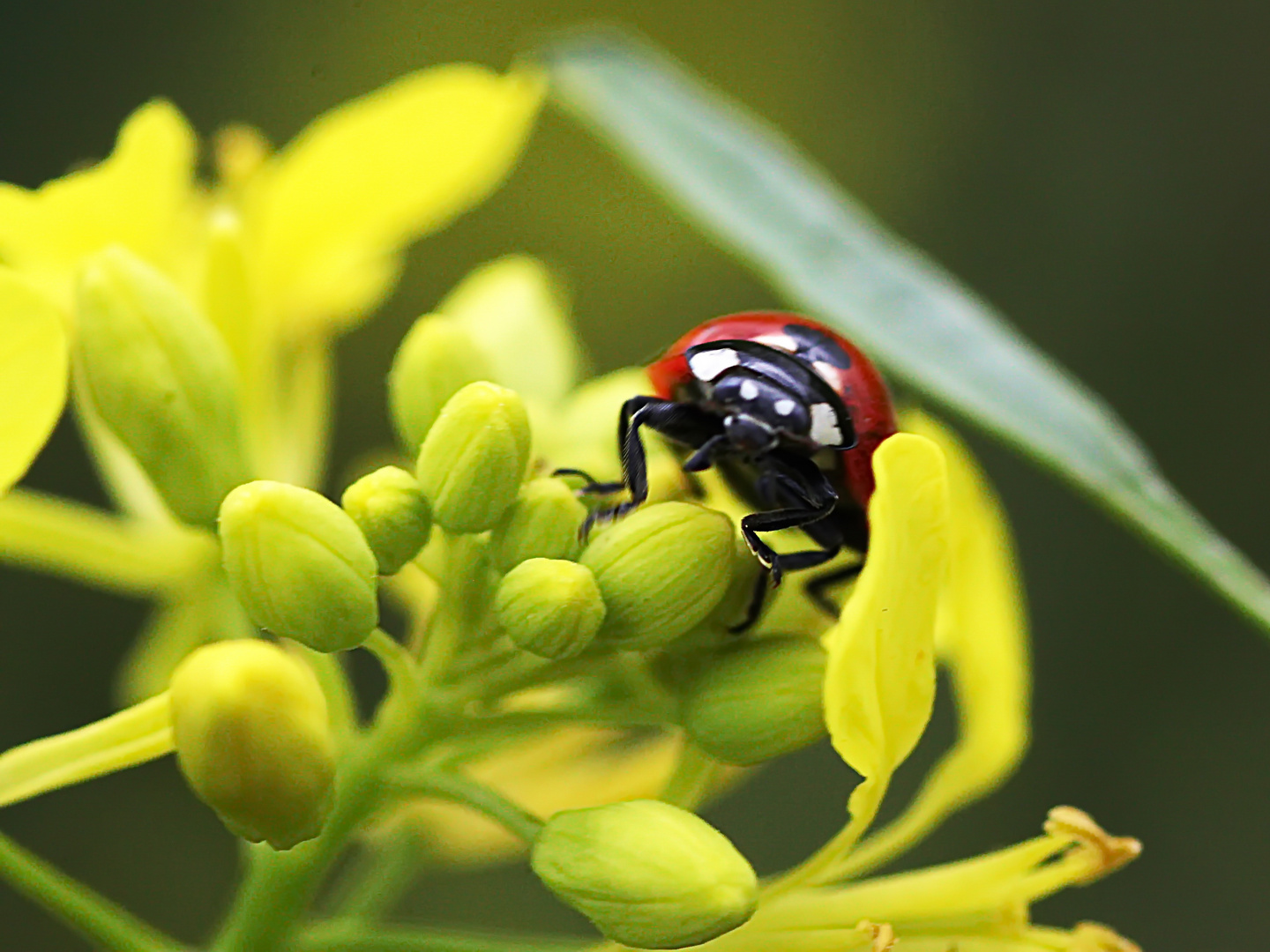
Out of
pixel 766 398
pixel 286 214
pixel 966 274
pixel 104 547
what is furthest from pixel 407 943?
pixel 966 274

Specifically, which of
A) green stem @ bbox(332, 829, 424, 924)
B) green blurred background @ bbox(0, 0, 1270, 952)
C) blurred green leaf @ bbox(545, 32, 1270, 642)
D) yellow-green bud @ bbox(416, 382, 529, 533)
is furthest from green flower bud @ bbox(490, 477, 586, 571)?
green blurred background @ bbox(0, 0, 1270, 952)

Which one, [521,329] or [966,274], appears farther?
→ [966,274]

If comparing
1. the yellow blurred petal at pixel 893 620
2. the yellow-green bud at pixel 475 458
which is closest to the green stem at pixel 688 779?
the yellow blurred petal at pixel 893 620

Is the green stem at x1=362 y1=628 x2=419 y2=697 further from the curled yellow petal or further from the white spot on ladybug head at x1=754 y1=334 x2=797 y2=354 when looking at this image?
the white spot on ladybug head at x1=754 y1=334 x2=797 y2=354

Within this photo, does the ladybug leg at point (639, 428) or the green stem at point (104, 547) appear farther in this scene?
the green stem at point (104, 547)

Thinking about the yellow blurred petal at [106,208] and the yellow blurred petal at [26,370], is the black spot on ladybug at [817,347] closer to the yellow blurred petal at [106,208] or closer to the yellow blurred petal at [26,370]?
the yellow blurred petal at [26,370]

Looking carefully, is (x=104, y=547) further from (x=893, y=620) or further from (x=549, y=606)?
(x=893, y=620)

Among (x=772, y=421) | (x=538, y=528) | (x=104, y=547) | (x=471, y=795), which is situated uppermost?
(x=104, y=547)
